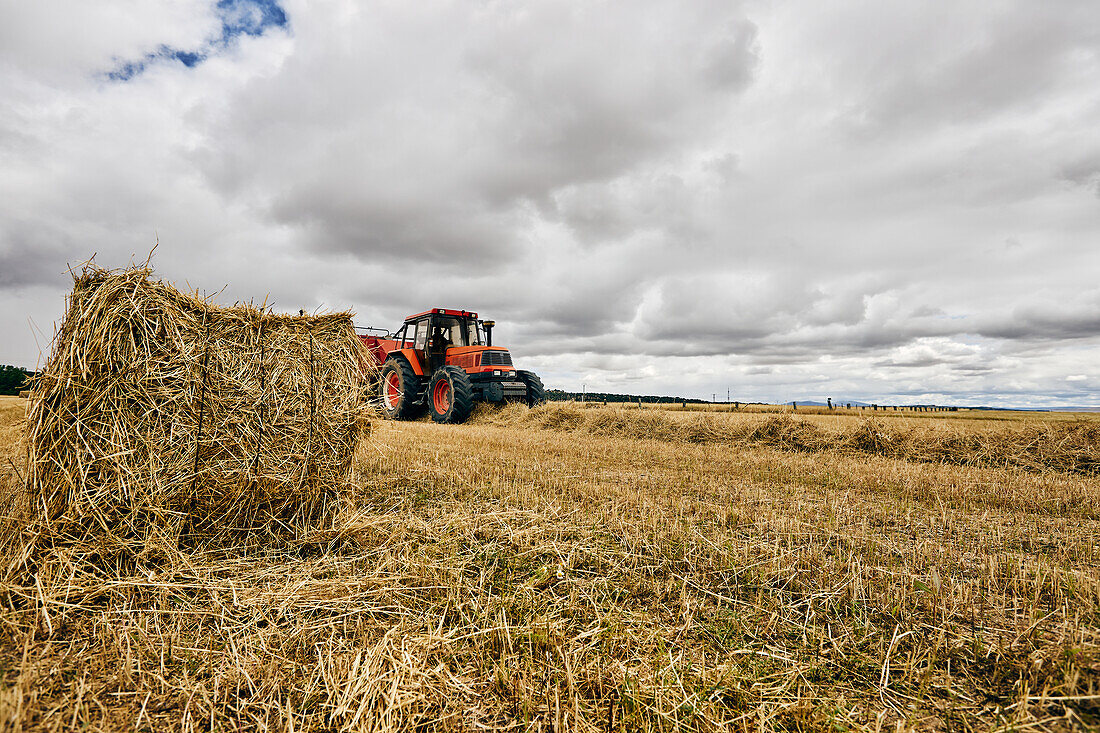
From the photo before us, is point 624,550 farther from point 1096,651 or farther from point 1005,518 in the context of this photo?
point 1005,518

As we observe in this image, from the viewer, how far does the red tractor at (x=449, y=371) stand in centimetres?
1408

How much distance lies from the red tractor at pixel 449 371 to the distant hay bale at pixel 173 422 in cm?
938

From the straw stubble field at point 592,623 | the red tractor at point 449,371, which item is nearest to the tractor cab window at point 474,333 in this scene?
the red tractor at point 449,371

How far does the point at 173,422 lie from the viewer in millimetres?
3625

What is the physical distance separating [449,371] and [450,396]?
0.68 m

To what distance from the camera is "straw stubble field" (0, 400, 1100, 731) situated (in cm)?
199

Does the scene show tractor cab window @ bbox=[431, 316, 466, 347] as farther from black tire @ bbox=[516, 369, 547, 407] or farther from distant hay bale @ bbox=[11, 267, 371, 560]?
distant hay bale @ bbox=[11, 267, 371, 560]

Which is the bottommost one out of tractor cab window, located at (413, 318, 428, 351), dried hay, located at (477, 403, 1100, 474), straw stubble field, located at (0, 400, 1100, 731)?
straw stubble field, located at (0, 400, 1100, 731)

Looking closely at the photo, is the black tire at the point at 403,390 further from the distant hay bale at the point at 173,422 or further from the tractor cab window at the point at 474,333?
the distant hay bale at the point at 173,422

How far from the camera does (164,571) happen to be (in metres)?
3.16

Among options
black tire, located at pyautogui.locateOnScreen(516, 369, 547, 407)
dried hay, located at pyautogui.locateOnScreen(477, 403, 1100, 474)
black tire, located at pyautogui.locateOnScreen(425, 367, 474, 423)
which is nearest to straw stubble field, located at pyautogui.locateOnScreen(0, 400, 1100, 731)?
dried hay, located at pyautogui.locateOnScreen(477, 403, 1100, 474)

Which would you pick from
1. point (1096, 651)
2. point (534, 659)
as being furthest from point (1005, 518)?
point (534, 659)

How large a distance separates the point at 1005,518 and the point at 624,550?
3772 mm

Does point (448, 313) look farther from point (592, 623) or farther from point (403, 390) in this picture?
point (592, 623)
